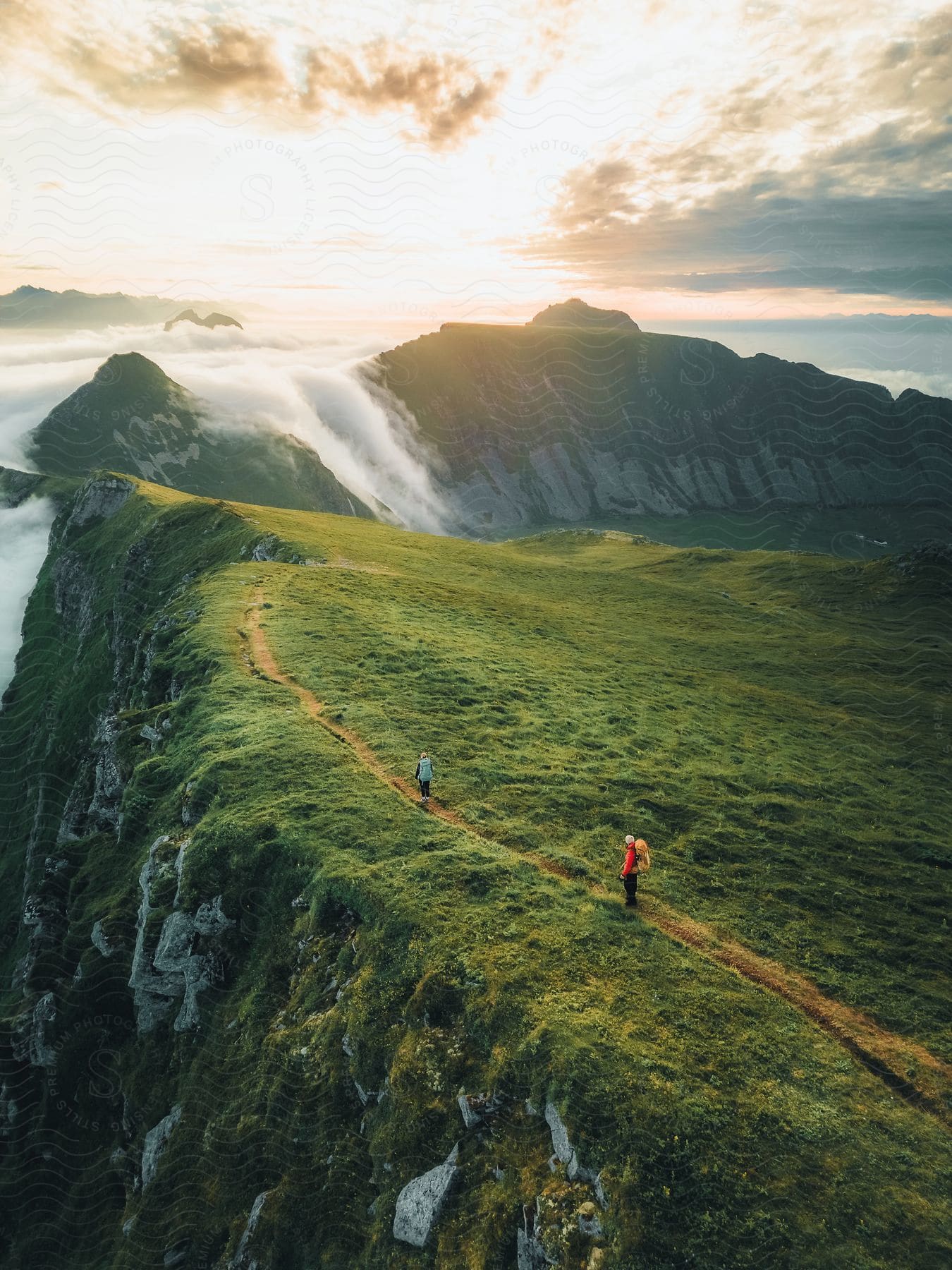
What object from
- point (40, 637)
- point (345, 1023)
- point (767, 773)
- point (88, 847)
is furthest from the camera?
point (40, 637)

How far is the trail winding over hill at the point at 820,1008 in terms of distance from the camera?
17.0 m

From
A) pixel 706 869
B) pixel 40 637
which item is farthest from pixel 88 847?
pixel 40 637

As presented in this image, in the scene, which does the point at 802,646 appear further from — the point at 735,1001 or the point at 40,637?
the point at 40,637

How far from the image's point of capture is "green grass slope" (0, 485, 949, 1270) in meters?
14.8

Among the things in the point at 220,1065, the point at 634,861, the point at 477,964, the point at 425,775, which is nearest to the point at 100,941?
the point at 220,1065

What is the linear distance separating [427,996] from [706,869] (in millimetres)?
12265

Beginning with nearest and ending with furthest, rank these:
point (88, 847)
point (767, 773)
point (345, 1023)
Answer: point (345, 1023) < point (767, 773) < point (88, 847)

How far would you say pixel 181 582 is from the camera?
7112 centimetres

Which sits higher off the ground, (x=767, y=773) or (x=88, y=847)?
(x=767, y=773)

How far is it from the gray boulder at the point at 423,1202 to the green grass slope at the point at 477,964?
290 mm

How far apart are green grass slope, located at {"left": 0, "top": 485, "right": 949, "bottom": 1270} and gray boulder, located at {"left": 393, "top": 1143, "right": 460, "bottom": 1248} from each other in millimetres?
290

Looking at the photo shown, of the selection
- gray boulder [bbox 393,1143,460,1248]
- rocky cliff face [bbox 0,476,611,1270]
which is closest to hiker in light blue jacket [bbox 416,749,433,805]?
rocky cliff face [bbox 0,476,611,1270]

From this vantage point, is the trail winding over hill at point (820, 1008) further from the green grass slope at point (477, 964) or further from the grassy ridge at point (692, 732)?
the grassy ridge at point (692, 732)

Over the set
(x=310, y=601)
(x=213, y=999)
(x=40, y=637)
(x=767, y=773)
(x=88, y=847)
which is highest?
(x=310, y=601)
